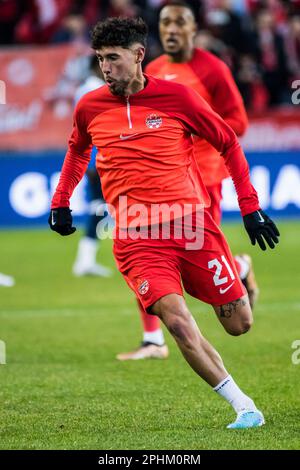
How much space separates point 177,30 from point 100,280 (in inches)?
199

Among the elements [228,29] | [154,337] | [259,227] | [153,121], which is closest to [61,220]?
[153,121]

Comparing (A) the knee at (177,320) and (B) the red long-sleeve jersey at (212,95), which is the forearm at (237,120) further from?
(A) the knee at (177,320)

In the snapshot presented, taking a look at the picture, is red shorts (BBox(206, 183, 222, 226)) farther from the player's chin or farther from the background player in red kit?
the player's chin

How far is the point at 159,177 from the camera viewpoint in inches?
261

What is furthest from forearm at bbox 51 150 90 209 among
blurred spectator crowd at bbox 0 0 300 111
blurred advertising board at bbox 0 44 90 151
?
blurred spectator crowd at bbox 0 0 300 111

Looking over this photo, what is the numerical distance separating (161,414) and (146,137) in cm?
171

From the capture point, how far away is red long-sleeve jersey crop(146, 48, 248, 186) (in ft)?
28.5

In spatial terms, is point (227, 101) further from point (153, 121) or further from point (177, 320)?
point (177, 320)

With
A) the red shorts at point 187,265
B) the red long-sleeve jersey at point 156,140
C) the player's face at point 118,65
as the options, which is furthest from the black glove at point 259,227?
the player's face at point 118,65

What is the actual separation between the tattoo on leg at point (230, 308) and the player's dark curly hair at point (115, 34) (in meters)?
1.64

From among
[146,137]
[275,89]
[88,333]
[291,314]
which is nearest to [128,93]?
[146,137]

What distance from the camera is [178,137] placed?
6711mm

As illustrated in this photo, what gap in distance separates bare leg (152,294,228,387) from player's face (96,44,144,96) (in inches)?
50.7
